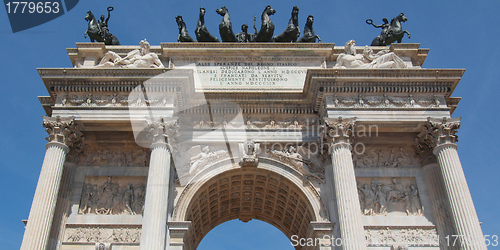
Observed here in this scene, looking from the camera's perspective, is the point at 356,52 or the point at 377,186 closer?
the point at 377,186

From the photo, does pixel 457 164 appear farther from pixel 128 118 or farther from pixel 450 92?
pixel 128 118

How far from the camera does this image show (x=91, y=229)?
1916 centimetres

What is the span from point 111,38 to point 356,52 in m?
12.3

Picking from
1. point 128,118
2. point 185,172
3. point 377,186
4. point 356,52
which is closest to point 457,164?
point 377,186

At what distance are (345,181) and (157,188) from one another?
22.8 feet

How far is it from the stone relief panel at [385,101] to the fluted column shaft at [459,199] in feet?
6.82

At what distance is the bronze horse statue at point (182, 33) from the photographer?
25.2m

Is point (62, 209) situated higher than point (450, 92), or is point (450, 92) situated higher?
point (450, 92)

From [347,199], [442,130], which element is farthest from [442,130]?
[347,199]

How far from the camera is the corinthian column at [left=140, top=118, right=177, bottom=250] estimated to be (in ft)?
55.8

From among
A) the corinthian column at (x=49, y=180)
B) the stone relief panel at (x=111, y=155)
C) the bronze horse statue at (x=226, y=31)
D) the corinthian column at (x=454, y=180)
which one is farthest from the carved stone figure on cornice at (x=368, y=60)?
the corinthian column at (x=49, y=180)

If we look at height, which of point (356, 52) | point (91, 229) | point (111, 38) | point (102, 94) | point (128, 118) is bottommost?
point (91, 229)

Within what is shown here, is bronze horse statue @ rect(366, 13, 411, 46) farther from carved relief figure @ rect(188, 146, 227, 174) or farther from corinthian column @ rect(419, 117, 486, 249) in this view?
carved relief figure @ rect(188, 146, 227, 174)

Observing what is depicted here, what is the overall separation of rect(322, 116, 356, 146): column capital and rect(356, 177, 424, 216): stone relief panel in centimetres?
212
